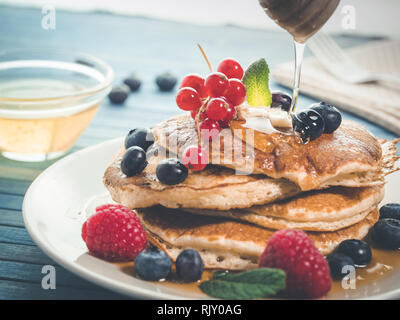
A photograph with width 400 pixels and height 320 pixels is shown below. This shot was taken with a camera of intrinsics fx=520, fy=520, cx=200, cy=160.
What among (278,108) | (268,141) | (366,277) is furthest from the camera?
(278,108)

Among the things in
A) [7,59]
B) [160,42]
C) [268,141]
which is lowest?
[160,42]

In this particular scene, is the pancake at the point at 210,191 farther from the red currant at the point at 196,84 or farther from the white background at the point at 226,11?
the white background at the point at 226,11

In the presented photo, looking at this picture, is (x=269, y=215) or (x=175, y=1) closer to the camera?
(x=269, y=215)

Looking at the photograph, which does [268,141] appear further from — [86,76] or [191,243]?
[86,76]

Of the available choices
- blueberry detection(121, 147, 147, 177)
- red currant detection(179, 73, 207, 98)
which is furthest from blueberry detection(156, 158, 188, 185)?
red currant detection(179, 73, 207, 98)

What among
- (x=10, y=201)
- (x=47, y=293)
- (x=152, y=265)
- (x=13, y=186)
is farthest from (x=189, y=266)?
(x=13, y=186)
